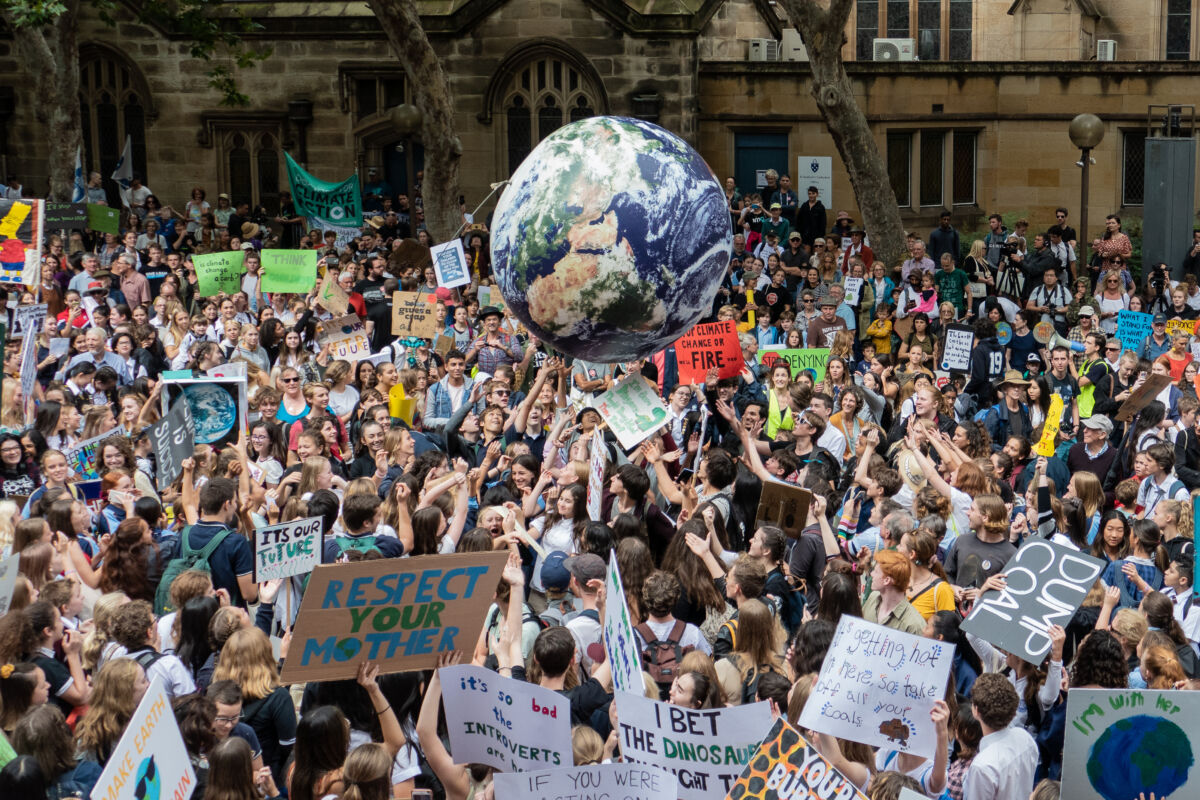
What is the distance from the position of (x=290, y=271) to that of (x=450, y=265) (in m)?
1.77

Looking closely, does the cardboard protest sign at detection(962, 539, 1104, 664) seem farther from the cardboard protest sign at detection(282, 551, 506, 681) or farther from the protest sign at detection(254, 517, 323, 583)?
the protest sign at detection(254, 517, 323, 583)

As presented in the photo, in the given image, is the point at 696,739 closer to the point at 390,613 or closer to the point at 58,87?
the point at 390,613

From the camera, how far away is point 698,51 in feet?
82.8

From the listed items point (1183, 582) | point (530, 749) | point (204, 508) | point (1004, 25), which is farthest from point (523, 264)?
point (1004, 25)

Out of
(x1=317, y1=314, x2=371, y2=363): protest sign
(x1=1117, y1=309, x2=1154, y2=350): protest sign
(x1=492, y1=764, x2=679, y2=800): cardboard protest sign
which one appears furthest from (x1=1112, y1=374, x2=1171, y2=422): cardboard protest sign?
(x1=492, y1=764, x2=679, y2=800): cardboard protest sign

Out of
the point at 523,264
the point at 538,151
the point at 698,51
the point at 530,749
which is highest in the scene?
the point at 698,51

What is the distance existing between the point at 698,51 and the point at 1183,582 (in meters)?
18.5

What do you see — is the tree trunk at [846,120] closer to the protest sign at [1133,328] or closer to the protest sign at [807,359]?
the protest sign at [1133,328]

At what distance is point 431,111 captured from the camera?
70.3 feet

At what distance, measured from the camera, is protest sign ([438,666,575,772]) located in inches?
230

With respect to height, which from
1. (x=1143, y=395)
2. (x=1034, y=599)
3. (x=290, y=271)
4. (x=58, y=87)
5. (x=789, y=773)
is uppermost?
(x=58, y=87)

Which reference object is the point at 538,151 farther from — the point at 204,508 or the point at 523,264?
the point at 204,508

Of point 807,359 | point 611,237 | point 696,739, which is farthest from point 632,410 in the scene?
point 807,359

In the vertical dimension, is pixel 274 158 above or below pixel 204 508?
above
